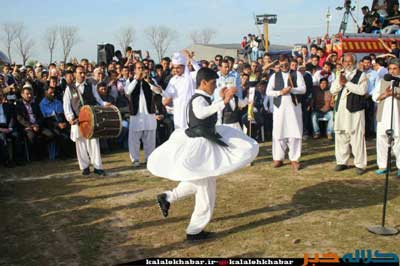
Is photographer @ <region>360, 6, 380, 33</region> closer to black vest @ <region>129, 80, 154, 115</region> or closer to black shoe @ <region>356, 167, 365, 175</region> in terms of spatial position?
black shoe @ <region>356, 167, 365, 175</region>

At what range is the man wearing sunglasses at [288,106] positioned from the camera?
8750mm

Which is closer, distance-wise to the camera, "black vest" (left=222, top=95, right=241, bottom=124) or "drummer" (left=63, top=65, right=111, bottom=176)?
"drummer" (left=63, top=65, right=111, bottom=176)

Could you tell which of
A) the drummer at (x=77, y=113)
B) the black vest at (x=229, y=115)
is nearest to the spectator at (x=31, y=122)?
the drummer at (x=77, y=113)

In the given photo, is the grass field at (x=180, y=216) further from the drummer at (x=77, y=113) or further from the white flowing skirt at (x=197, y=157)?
the white flowing skirt at (x=197, y=157)

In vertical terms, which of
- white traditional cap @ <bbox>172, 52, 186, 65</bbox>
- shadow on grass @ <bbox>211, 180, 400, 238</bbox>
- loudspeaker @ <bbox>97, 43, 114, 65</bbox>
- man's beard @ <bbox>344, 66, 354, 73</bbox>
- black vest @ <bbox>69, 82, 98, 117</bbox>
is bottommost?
shadow on grass @ <bbox>211, 180, 400, 238</bbox>

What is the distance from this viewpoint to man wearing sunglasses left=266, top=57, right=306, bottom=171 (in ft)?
28.7

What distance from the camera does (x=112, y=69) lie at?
508 inches

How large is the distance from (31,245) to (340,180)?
5167mm

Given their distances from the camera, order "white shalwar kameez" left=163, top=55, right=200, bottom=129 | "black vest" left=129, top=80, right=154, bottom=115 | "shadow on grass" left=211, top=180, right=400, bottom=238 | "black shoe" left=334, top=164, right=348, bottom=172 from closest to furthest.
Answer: "shadow on grass" left=211, top=180, right=400, bottom=238 → "black shoe" left=334, top=164, right=348, bottom=172 → "white shalwar kameez" left=163, top=55, right=200, bottom=129 → "black vest" left=129, top=80, right=154, bottom=115

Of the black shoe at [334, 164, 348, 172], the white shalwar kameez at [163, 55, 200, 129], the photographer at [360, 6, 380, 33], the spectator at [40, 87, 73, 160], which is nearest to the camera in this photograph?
the black shoe at [334, 164, 348, 172]

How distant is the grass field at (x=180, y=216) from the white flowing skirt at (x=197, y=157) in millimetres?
850

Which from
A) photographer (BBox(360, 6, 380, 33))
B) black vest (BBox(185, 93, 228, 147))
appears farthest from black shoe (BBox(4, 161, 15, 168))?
photographer (BBox(360, 6, 380, 33))

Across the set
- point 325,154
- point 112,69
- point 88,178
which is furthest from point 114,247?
point 112,69

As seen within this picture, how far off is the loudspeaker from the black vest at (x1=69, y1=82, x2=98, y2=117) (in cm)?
625
